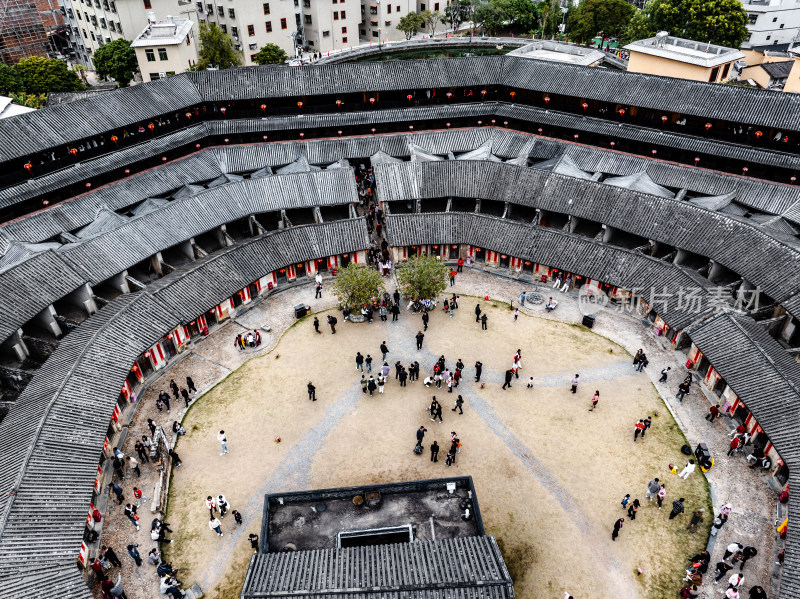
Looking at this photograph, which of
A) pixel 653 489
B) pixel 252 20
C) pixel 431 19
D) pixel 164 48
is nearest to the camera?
pixel 653 489

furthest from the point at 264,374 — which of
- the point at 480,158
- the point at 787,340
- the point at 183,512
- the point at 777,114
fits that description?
the point at 777,114

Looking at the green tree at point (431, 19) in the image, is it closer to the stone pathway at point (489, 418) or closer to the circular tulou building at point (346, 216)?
the circular tulou building at point (346, 216)

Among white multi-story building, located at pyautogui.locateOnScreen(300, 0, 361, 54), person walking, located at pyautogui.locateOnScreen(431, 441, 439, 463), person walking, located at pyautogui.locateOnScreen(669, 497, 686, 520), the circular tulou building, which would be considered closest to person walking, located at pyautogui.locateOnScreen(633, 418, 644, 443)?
person walking, located at pyautogui.locateOnScreen(669, 497, 686, 520)

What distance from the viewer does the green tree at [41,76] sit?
76.8 metres

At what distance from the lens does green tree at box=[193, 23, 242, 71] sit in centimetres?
7888

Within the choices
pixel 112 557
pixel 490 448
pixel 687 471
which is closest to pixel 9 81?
pixel 112 557

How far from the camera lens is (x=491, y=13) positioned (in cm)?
11062

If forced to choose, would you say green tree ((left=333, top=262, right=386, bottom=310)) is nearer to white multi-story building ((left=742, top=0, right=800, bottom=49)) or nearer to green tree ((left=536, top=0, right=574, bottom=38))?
green tree ((left=536, top=0, right=574, bottom=38))

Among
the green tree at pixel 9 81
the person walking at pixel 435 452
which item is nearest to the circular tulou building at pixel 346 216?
the person walking at pixel 435 452

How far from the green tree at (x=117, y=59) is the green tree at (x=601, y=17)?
73.3 m

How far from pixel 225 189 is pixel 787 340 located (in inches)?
1736

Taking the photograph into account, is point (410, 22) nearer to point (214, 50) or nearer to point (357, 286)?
point (214, 50)

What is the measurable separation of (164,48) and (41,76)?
1750 centimetres

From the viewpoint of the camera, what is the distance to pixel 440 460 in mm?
33531
